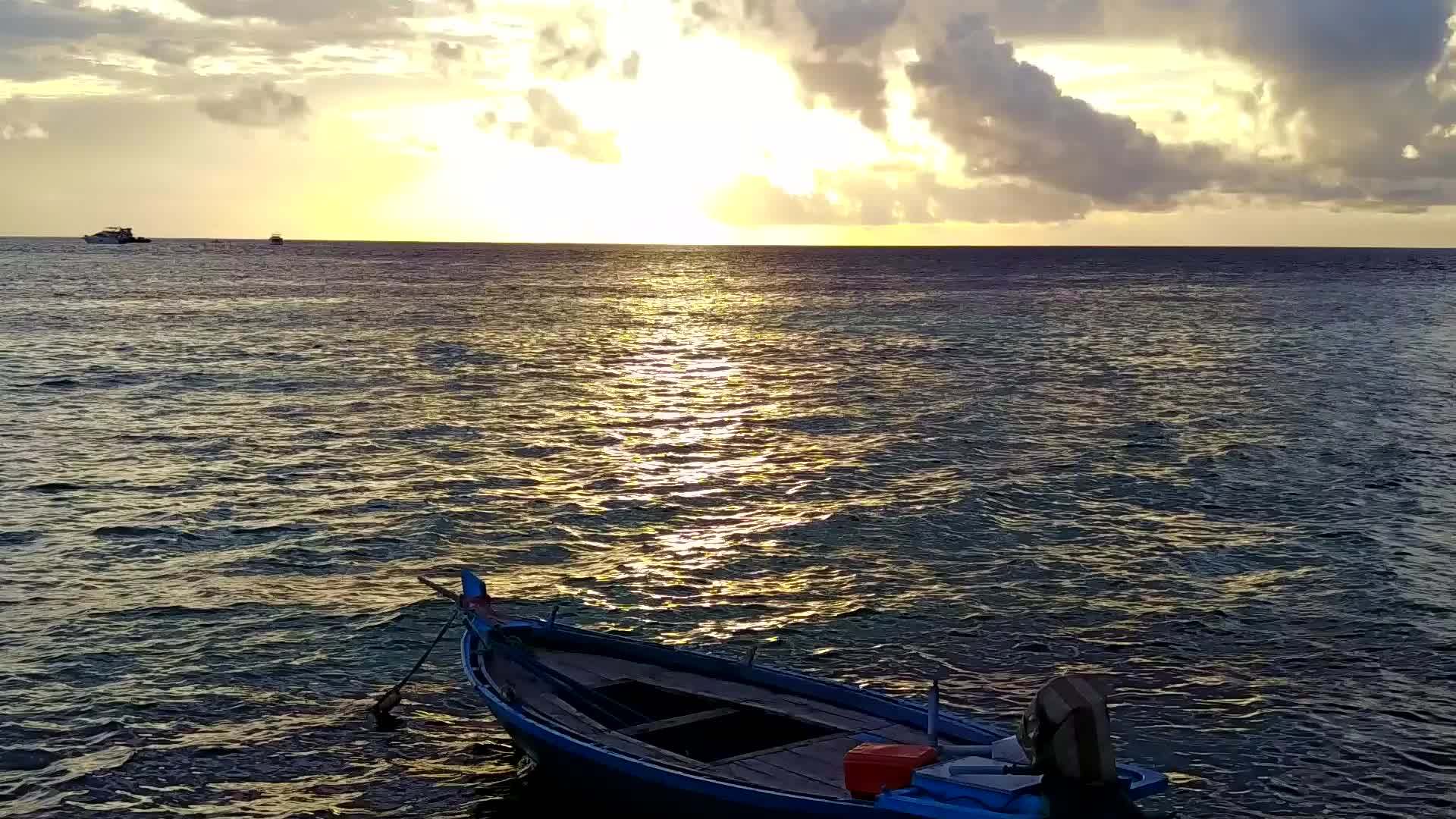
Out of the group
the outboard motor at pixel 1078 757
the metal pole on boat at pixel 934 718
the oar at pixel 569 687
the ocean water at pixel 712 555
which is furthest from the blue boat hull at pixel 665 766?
the ocean water at pixel 712 555

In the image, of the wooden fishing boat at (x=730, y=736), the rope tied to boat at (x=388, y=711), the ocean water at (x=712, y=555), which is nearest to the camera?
the wooden fishing boat at (x=730, y=736)

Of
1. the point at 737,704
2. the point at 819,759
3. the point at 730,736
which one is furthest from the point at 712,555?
the point at 819,759

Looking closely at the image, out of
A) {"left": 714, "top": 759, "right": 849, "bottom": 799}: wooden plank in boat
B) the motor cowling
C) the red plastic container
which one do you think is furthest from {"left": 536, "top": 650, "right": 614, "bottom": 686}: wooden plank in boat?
the motor cowling

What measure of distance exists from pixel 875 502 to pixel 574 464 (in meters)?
11.5

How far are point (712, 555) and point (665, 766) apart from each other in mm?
15142

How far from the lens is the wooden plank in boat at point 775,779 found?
1494 centimetres

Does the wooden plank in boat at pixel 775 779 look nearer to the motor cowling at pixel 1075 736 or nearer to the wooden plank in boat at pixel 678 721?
the wooden plank in boat at pixel 678 721

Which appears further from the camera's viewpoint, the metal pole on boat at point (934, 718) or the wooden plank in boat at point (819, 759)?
the wooden plank in boat at point (819, 759)

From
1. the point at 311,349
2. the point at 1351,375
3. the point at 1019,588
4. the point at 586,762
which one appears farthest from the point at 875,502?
the point at 311,349

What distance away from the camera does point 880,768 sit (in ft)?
46.8

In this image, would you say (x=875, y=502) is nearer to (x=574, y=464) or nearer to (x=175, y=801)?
(x=574, y=464)

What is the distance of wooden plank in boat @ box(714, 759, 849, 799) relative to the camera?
1494 cm

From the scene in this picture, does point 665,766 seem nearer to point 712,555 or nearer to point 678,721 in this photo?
point 678,721

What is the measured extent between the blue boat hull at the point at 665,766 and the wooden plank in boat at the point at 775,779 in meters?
0.46
